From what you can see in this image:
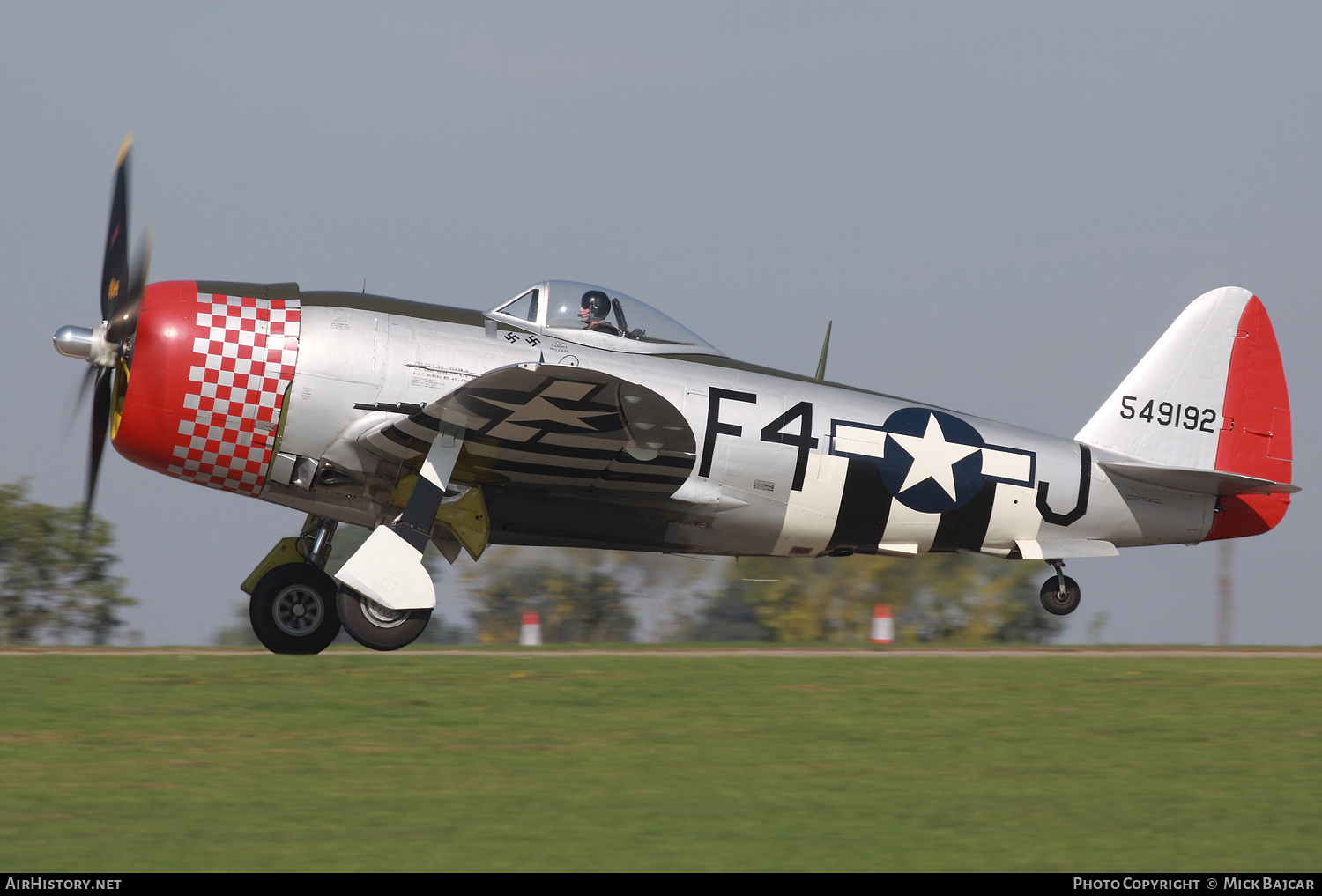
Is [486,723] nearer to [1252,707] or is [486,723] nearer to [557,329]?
[557,329]

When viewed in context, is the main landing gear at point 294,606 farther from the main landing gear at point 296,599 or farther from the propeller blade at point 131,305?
the propeller blade at point 131,305

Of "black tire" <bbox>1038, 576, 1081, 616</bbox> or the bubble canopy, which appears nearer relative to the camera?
the bubble canopy

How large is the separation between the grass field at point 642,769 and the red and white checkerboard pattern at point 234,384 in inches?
62.5

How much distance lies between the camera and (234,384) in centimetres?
955

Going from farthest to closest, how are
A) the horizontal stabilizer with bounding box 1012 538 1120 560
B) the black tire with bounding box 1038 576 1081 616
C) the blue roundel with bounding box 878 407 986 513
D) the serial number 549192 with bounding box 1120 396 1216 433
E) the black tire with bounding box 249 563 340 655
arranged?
the serial number 549192 with bounding box 1120 396 1216 433, the black tire with bounding box 1038 576 1081 616, the horizontal stabilizer with bounding box 1012 538 1120 560, the blue roundel with bounding box 878 407 986 513, the black tire with bounding box 249 563 340 655

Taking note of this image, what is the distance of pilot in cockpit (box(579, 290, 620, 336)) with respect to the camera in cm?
1052

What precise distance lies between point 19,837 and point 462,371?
5616 millimetres

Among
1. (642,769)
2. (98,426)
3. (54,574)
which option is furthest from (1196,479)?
(54,574)

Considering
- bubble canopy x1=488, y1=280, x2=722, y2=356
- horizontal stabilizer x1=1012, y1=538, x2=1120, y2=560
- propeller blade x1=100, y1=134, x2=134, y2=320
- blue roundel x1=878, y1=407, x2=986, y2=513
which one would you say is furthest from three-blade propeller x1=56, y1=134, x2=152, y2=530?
horizontal stabilizer x1=1012, y1=538, x2=1120, y2=560

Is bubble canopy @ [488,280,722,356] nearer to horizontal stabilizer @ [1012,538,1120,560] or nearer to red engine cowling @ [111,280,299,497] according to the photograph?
red engine cowling @ [111,280,299,497]

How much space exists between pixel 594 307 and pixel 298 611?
345cm

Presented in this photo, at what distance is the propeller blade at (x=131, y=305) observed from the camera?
959cm

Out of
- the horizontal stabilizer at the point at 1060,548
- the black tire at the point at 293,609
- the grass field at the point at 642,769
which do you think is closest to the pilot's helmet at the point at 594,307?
the grass field at the point at 642,769

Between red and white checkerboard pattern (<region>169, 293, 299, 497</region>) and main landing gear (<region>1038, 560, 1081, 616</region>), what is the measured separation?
7.16 m
